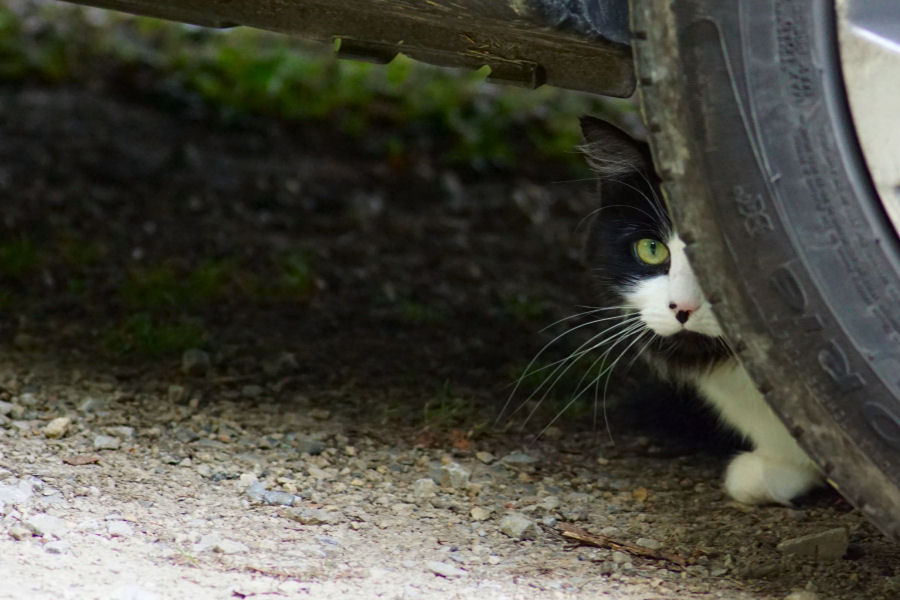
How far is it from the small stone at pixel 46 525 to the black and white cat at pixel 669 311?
115 centimetres

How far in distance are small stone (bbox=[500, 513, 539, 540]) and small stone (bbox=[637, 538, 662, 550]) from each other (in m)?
0.18

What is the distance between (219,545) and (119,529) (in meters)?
0.16

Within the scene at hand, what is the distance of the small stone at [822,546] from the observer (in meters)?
1.74

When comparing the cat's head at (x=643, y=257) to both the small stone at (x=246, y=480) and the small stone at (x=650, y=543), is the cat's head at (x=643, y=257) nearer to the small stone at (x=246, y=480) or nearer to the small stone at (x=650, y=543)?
the small stone at (x=650, y=543)

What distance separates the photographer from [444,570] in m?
1.62

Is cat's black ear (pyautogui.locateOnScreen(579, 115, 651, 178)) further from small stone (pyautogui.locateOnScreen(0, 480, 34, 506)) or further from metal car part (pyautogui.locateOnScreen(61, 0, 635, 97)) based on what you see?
small stone (pyautogui.locateOnScreen(0, 480, 34, 506))

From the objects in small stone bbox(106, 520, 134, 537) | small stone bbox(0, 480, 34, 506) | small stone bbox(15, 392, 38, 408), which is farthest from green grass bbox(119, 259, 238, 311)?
small stone bbox(106, 520, 134, 537)

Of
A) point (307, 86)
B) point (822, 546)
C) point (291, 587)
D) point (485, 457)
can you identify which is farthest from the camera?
point (307, 86)

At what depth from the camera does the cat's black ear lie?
86.7 inches

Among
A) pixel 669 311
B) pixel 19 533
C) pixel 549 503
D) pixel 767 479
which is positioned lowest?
pixel 19 533

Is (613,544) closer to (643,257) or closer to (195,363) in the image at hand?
(643,257)

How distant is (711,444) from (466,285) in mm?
1147

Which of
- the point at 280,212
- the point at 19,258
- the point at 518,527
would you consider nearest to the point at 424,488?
the point at 518,527

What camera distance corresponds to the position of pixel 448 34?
176cm
